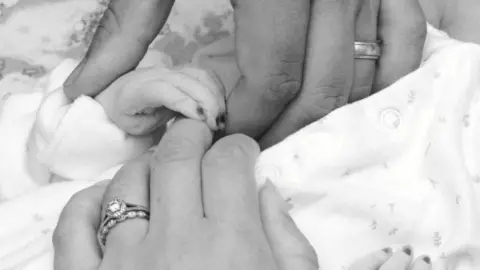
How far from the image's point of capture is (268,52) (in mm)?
525

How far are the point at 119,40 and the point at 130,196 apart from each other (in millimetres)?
211

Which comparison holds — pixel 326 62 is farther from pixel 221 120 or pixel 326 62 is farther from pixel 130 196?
pixel 130 196

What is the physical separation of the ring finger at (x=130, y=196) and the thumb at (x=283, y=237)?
0.13 m

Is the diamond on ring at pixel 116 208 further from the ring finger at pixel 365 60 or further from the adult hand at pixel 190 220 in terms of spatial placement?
the ring finger at pixel 365 60

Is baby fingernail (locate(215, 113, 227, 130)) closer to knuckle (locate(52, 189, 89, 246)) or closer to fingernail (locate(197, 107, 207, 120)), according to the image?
fingernail (locate(197, 107, 207, 120))

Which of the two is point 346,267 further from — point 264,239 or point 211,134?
point 211,134

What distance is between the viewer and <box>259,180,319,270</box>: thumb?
0.47 meters

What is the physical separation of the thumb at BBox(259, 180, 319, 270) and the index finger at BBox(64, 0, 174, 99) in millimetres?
246

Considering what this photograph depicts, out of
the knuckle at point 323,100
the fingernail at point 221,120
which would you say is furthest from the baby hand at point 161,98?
the knuckle at point 323,100

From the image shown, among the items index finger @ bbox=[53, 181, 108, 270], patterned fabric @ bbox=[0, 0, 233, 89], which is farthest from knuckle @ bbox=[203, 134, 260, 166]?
patterned fabric @ bbox=[0, 0, 233, 89]

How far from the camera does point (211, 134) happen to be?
Answer: 575 mm

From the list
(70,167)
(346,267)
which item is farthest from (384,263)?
(70,167)

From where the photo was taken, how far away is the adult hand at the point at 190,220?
445mm

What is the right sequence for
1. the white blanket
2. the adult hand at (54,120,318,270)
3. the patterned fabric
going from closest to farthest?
1. the adult hand at (54,120,318,270)
2. the white blanket
3. the patterned fabric
